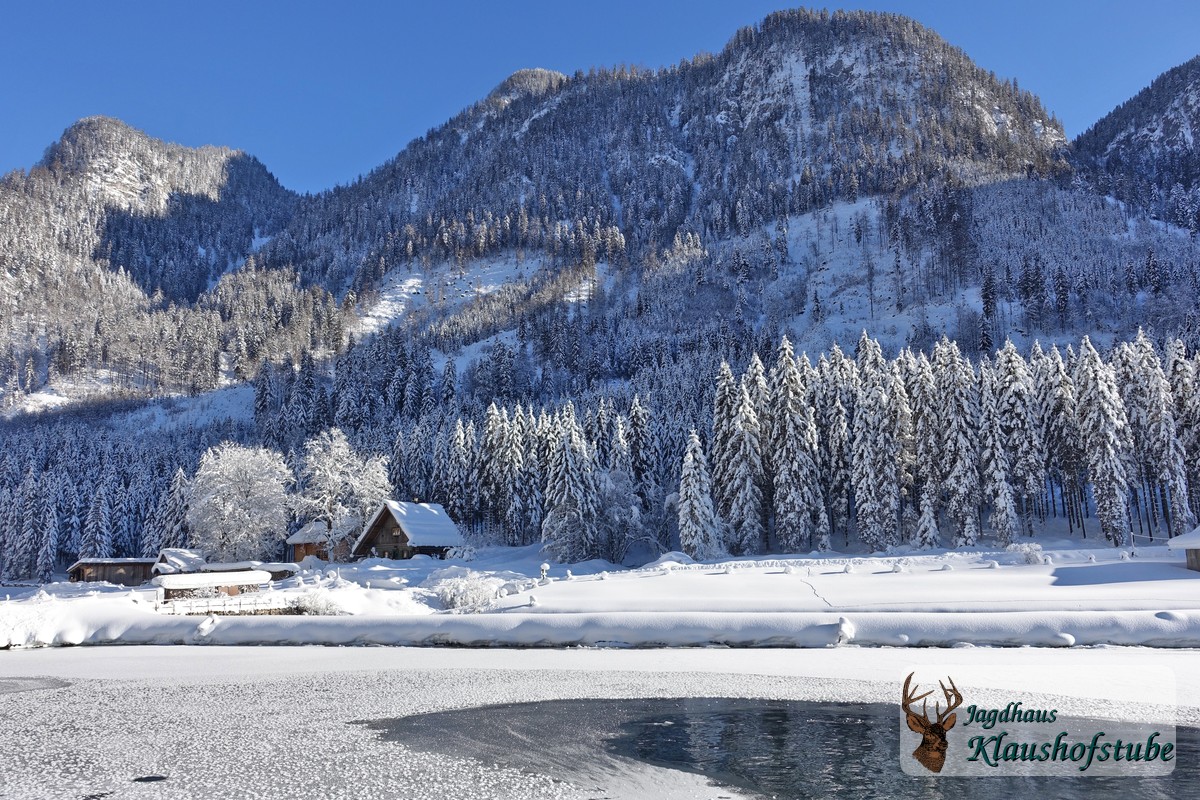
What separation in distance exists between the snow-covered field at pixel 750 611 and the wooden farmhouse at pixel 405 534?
2576 centimetres

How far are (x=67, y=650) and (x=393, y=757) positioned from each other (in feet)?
69.9

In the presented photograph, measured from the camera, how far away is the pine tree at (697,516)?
51.1 m

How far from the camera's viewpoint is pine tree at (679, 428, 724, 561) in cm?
Answer: 5106

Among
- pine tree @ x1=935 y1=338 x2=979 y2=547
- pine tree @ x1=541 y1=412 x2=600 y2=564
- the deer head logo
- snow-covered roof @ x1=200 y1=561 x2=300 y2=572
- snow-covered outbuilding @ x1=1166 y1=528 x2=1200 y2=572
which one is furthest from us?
snow-covered roof @ x1=200 y1=561 x2=300 y2=572

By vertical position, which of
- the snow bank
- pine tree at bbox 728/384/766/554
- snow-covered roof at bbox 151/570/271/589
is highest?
pine tree at bbox 728/384/766/554

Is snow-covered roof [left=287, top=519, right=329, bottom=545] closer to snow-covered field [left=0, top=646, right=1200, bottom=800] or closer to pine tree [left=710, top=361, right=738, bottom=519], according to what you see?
pine tree [left=710, top=361, right=738, bottom=519]

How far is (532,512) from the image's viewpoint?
7069 cm

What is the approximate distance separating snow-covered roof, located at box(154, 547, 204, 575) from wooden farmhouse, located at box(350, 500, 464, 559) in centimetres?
1372

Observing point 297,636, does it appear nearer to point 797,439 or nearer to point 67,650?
point 67,650

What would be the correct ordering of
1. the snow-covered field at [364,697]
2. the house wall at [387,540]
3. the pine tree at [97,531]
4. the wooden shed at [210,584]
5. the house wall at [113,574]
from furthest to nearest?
the pine tree at [97,531] → the house wall at [113,574] → the house wall at [387,540] → the wooden shed at [210,584] → the snow-covered field at [364,697]

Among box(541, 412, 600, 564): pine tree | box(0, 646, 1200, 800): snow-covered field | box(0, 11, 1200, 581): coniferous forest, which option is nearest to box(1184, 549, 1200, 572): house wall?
box(0, 11, 1200, 581): coniferous forest

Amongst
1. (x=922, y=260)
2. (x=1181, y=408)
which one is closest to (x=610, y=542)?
(x=1181, y=408)

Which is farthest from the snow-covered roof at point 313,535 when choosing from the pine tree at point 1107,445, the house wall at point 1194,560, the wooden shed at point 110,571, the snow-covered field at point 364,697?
the house wall at point 1194,560

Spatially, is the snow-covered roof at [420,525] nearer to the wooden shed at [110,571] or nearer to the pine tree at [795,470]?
the wooden shed at [110,571]
